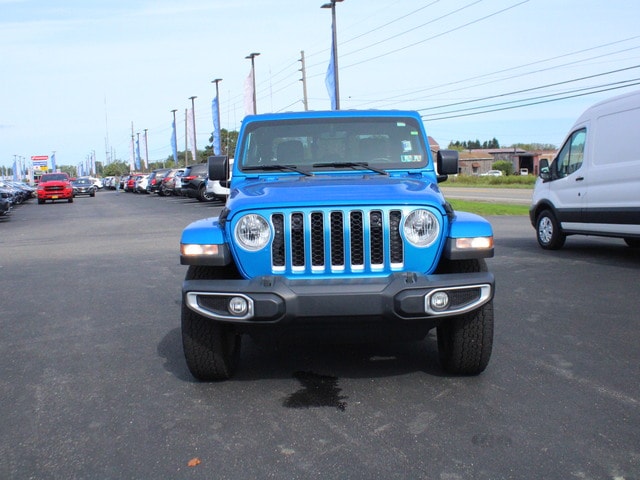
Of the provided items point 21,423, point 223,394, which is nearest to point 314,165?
point 223,394

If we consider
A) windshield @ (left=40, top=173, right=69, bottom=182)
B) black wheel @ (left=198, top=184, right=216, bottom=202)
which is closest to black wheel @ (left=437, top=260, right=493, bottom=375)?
black wheel @ (left=198, top=184, right=216, bottom=202)

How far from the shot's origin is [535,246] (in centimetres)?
1250

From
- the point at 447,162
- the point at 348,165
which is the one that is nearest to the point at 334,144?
the point at 348,165

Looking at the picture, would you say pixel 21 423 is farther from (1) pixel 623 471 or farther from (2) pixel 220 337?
(1) pixel 623 471

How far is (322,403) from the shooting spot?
4402 mm

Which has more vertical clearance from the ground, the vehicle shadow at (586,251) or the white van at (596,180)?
the white van at (596,180)

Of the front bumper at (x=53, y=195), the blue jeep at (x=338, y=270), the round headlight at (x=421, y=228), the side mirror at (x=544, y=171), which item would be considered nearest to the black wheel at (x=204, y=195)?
the front bumper at (x=53, y=195)

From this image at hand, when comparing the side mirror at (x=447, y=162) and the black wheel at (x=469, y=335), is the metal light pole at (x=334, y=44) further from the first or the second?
the black wheel at (x=469, y=335)

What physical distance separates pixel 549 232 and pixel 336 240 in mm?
8346

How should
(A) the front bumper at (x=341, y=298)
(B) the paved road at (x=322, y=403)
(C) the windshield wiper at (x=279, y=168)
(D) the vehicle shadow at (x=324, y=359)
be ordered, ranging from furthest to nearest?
(C) the windshield wiper at (x=279, y=168) < (D) the vehicle shadow at (x=324, y=359) < (A) the front bumper at (x=341, y=298) < (B) the paved road at (x=322, y=403)

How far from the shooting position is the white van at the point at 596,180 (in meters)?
9.77

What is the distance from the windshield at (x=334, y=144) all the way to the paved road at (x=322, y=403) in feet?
4.96

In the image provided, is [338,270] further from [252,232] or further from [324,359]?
[324,359]

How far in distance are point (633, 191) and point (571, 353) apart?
5.14 metres
